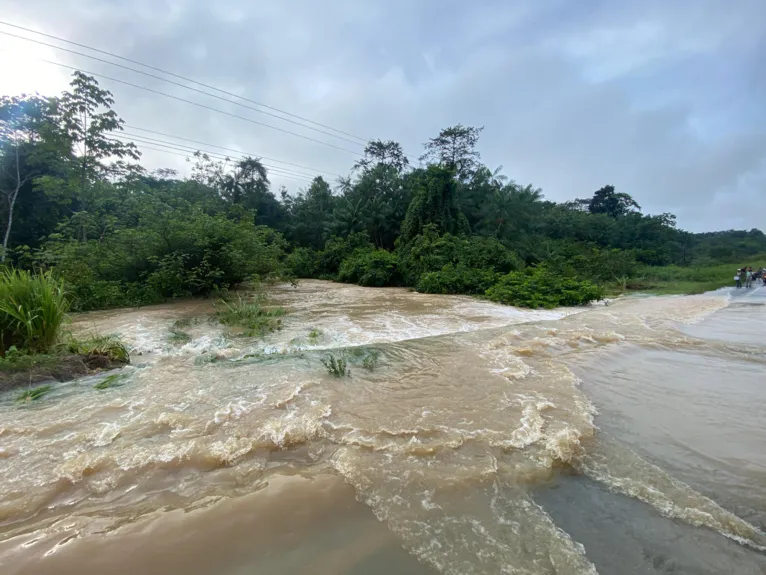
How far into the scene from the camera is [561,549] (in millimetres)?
1809

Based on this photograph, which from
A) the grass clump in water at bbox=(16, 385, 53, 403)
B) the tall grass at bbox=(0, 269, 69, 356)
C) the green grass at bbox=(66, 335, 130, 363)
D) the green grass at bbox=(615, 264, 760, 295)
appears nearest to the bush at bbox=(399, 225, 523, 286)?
the green grass at bbox=(615, 264, 760, 295)

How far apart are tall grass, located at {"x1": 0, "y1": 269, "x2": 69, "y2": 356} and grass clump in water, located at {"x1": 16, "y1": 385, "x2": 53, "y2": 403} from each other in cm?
81

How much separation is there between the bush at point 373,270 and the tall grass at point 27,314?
14595 mm

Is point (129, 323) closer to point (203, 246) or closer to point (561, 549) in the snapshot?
point (203, 246)

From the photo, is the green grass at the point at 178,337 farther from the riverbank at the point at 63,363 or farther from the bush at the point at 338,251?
the bush at the point at 338,251

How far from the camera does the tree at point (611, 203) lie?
44469mm

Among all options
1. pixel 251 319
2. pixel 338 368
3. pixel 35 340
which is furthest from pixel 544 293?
pixel 35 340

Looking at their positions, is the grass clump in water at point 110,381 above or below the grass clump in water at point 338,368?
below

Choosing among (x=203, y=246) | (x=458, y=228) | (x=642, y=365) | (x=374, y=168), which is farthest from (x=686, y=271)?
(x=203, y=246)

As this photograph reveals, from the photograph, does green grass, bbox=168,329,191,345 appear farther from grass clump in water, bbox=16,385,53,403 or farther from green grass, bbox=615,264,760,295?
green grass, bbox=615,264,760,295

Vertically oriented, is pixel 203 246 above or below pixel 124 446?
above

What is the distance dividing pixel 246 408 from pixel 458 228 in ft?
67.9

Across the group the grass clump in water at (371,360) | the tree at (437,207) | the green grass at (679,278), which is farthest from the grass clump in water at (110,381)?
the green grass at (679,278)

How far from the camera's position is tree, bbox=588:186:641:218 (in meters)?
44.5
